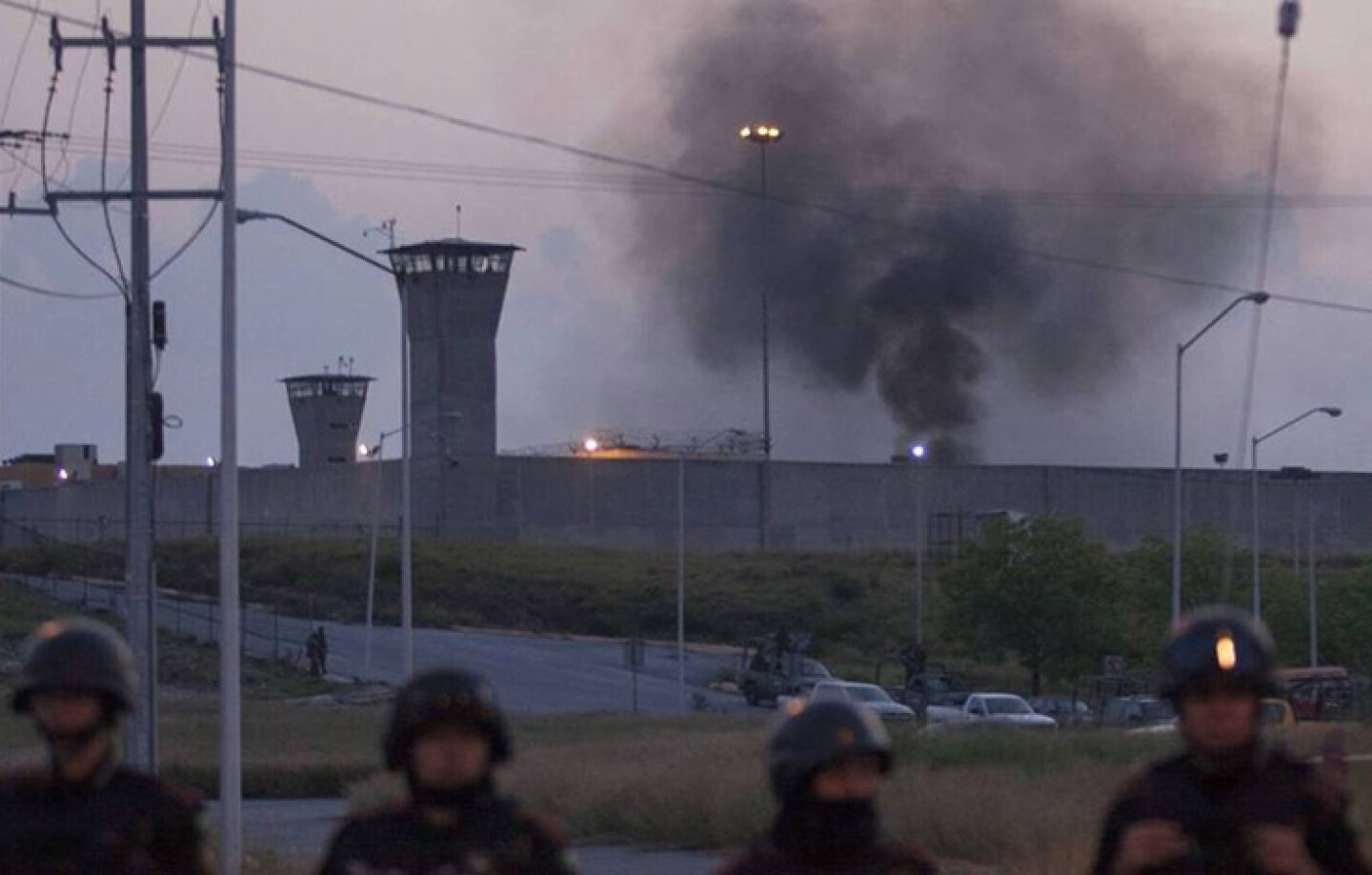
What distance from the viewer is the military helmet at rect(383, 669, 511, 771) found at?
4.46 m

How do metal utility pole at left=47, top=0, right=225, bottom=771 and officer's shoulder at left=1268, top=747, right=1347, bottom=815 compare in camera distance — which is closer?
officer's shoulder at left=1268, top=747, right=1347, bottom=815

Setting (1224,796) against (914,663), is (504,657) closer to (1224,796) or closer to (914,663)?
(914,663)

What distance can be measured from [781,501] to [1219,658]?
8060 cm

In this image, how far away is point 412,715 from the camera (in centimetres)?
447

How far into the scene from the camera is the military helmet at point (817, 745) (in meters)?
4.51

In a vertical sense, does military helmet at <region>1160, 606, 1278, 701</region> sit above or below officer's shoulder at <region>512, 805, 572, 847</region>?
above

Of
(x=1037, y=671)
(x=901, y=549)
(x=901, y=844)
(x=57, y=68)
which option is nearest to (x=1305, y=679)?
(x=1037, y=671)

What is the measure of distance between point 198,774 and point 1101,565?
29702 mm

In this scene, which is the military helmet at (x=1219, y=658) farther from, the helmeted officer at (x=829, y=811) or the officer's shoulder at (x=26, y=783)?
the officer's shoulder at (x=26, y=783)

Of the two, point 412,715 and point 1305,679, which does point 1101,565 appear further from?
point 412,715

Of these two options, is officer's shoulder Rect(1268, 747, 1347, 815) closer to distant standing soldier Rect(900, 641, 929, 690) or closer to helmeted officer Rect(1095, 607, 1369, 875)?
helmeted officer Rect(1095, 607, 1369, 875)

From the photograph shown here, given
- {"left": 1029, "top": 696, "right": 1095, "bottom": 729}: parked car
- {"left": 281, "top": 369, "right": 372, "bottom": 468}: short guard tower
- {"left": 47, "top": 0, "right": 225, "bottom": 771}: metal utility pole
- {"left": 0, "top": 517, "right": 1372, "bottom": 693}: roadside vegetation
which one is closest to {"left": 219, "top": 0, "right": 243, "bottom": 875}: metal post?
{"left": 47, "top": 0, "right": 225, "bottom": 771}: metal utility pole

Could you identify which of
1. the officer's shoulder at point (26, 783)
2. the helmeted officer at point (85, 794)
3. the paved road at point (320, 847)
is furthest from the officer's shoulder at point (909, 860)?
the paved road at point (320, 847)

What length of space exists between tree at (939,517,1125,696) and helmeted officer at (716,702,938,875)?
170 feet
